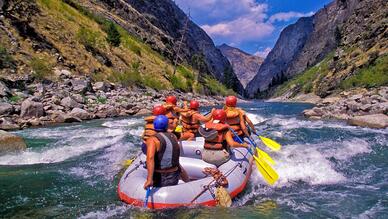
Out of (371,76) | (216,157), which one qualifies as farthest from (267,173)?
(371,76)

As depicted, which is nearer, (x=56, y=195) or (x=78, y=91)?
(x=56, y=195)

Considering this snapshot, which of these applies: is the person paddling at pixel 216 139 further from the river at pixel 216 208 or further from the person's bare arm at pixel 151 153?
the person's bare arm at pixel 151 153

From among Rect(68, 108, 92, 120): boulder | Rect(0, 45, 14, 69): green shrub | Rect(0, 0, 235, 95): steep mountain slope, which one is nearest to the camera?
Rect(68, 108, 92, 120): boulder

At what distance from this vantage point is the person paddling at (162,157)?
7438mm

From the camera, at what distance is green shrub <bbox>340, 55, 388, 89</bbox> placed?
47.1 meters

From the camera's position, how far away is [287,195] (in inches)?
374

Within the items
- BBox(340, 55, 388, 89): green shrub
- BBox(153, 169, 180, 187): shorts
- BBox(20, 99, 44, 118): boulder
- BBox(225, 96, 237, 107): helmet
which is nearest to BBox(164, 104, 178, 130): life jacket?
BBox(225, 96, 237, 107): helmet

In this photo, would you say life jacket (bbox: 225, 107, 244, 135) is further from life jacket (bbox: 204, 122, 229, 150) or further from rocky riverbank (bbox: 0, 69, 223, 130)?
rocky riverbank (bbox: 0, 69, 223, 130)

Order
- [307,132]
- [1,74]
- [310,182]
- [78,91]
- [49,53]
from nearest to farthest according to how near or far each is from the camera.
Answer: [310,182], [307,132], [1,74], [78,91], [49,53]

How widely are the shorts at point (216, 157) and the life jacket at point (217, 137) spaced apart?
104mm

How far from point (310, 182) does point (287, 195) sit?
147 centimetres

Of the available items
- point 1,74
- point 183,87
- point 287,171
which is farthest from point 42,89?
point 183,87

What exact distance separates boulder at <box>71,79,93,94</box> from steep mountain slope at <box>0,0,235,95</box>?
1964mm

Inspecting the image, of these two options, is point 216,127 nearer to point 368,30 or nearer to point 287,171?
point 287,171
